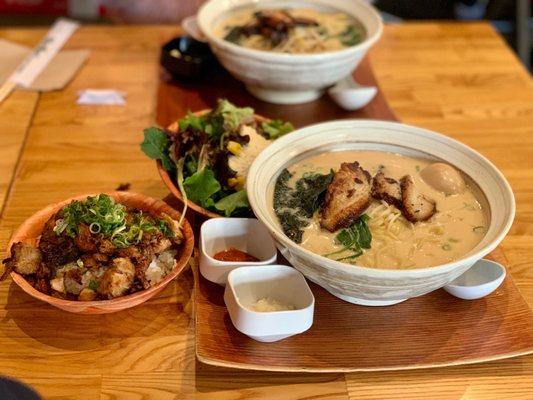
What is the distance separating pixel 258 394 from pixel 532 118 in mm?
1789

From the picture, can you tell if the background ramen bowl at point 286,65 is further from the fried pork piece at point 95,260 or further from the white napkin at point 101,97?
the fried pork piece at point 95,260

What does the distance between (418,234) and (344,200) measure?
0.22 meters

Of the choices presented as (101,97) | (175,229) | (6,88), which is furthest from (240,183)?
(6,88)

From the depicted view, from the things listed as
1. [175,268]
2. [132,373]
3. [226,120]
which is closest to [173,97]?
[226,120]

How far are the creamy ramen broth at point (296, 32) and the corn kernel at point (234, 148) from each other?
2.35 feet

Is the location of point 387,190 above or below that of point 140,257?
above

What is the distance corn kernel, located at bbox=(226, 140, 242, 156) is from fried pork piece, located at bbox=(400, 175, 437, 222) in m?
0.55

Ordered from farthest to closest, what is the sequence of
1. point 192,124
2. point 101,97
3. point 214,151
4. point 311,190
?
point 101,97, point 192,124, point 214,151, point 311,190

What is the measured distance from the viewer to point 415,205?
5.04 ft

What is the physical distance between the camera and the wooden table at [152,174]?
140 cm

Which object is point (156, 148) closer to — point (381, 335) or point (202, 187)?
point (202, 187)

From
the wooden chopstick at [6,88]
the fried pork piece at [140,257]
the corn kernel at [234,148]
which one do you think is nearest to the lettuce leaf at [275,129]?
the corn kernel at [234,148]

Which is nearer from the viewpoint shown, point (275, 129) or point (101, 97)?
point (275, 129)

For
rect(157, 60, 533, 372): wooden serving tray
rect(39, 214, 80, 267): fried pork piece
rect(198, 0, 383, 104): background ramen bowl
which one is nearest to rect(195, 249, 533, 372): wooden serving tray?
rect(157, 60, 533, 372): wooden serving tray
